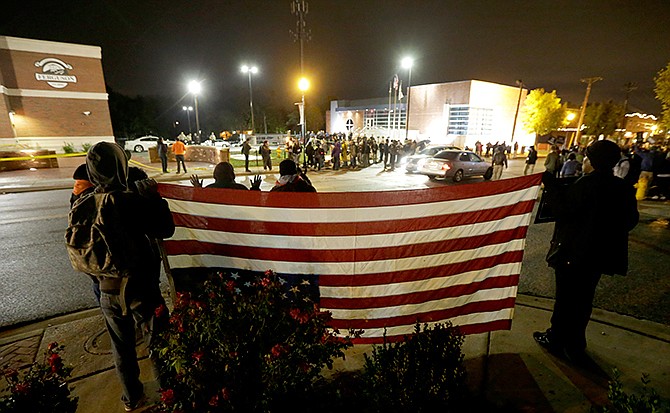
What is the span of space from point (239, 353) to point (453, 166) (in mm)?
15757

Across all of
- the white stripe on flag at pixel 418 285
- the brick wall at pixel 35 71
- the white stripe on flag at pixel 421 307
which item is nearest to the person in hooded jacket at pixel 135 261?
the white stripe on flag at pixel 418 285

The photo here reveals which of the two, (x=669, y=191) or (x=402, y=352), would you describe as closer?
(x=402, y=352)

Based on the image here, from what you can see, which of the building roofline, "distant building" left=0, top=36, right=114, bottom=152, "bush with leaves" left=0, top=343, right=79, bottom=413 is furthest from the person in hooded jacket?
the building roofline

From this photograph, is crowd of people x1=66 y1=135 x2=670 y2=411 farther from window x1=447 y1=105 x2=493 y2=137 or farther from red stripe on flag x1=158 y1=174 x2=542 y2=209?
window x1=447 y1=105 x2=493 y2=137

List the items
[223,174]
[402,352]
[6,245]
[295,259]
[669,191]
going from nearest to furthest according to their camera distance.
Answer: [402,352]
[295,259]
[223,174]
[6,245]
[669,191]

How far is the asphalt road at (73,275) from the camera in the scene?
4.38 m

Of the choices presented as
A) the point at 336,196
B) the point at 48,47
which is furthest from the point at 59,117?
the point at 336,196

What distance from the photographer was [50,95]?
30.3 meters

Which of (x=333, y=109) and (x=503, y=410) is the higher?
(x=333, y=109)


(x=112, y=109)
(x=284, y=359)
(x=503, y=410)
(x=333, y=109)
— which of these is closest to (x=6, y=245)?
(x=284, y=359)

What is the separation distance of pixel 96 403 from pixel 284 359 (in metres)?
1.98

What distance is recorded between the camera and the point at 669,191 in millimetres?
11742

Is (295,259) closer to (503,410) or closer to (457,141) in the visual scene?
(503,410)

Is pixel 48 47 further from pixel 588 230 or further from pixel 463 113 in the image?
pixel 463 113
